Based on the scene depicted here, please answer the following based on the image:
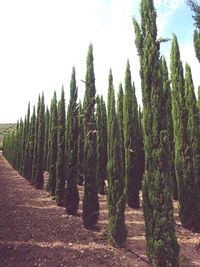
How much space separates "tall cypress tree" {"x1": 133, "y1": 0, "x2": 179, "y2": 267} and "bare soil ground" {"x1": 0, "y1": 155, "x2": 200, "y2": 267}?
5.38 feet

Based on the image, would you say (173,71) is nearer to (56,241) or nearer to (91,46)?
(91,46)

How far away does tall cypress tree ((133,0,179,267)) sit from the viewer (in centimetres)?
1123

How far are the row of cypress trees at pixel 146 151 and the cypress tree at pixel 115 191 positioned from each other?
0.04 metres

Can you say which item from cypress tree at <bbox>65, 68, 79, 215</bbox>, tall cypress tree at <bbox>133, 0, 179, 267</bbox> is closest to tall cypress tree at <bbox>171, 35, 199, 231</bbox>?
tall cypress tree at <bbox>133, 0, 179, 267</bbox>

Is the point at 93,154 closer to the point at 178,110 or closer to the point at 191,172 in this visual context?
the point at 191,172

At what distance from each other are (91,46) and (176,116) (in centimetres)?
649

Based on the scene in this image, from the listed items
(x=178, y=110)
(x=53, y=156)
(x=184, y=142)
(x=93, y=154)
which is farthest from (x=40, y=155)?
(x=184, y=142)

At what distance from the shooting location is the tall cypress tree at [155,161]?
11.2m

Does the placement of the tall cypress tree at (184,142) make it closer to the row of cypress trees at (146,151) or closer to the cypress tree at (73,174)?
the row of cypress trees at (146,151)

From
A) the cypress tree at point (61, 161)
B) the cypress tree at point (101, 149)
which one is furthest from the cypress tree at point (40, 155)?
the cypress tree at point (61, 161)

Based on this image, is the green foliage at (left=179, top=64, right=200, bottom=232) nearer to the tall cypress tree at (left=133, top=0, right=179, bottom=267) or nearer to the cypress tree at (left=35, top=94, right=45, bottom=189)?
the tall cypress tree at (left=133, top=0, right=179, bottom=267)

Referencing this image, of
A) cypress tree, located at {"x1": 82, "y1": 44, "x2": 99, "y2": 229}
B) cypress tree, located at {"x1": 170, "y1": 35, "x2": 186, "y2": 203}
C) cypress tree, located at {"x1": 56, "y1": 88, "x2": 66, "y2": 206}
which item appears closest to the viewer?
cypress tree, located at {"x1": 82, "y1": 44, "x2": 99, "y2": 229}

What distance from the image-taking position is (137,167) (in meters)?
21.6

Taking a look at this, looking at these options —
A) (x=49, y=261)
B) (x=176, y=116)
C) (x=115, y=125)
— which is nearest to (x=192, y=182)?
(x=176, y=116)
